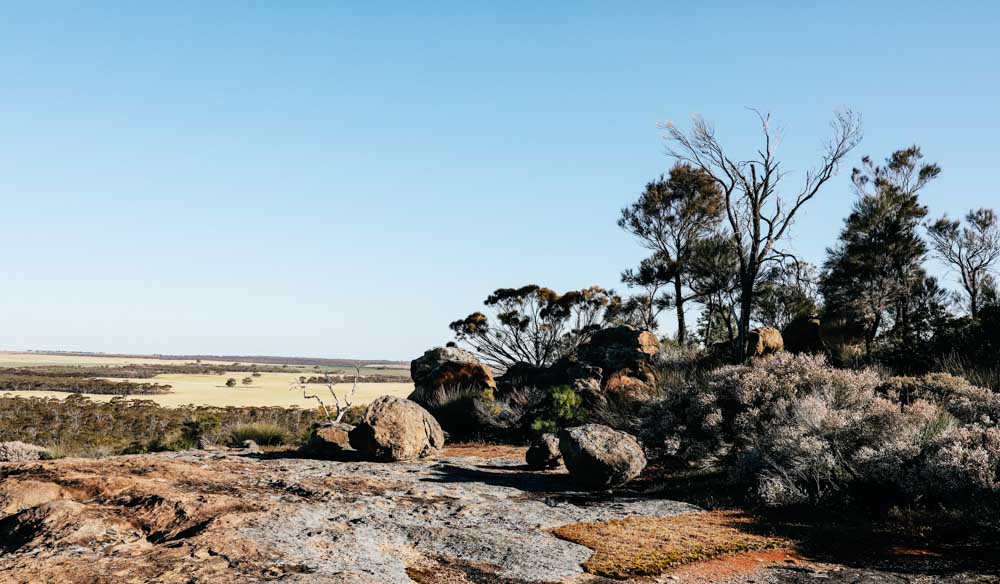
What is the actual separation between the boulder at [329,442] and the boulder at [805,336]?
1583 cm

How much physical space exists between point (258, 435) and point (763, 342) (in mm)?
15556

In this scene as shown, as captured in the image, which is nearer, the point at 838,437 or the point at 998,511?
the point at 998,511

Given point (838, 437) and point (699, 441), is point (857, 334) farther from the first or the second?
point (838, 437)

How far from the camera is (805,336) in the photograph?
24.0m

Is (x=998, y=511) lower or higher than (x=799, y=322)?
lower

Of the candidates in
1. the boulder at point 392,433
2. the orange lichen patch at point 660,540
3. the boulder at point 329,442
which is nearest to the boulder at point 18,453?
the boulder at point 329,442

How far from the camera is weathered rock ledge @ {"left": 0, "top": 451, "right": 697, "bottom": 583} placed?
665 cm

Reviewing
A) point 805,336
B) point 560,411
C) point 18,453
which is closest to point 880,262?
point 805,336

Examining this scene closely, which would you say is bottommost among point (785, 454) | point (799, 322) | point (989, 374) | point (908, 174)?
point (785, 454)

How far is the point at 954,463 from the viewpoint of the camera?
935cm

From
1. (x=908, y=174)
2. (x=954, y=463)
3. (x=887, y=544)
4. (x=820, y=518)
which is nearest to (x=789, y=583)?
(x=887, y=544)

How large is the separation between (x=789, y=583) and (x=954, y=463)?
4.14 m

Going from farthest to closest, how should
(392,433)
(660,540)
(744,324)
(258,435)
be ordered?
(744,324) → (258,435) → (392,433) → (660,540)

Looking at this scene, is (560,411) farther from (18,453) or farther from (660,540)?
(18,453)
